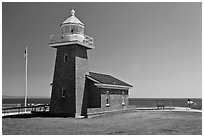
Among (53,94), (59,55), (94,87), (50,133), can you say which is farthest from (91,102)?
(50,133)

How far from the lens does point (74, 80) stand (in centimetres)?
2342

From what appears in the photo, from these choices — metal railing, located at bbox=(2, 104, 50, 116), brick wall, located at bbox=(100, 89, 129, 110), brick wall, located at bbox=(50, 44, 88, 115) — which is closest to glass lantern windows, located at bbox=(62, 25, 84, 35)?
brick wall, located at bbox=(50, 44, 88, 115)

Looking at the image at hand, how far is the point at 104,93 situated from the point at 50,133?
11.6 metres

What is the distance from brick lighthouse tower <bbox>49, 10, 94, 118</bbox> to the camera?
23484 mm

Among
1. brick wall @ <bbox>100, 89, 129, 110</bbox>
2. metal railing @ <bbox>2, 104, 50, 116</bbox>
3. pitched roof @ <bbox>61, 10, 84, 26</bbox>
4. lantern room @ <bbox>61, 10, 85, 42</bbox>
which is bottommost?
metal railing @ <bbox>2, 104, 50, 116</bbox>

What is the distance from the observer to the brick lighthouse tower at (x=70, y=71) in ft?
77.0

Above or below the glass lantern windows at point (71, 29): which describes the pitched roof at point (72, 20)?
above

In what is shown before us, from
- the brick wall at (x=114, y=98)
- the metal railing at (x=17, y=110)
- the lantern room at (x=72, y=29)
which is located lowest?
the metal railing at (x=17, y=110)

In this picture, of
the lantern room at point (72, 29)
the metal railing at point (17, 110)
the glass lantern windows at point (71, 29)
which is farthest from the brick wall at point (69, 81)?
the metal railing at point (17, 110)

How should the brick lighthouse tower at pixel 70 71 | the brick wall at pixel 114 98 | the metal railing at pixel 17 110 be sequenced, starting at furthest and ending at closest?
the brick wall at pixel 114 98 → the metal railing at pixel 17 110 → the brick lighthouse tower at pixel 70 71

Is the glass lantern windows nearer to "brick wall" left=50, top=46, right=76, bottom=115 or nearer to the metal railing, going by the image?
"brick wall" left=50, top=46, right=76, bottom=115

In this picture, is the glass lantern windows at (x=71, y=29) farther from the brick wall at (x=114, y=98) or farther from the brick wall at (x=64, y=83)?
the brick wall at (x=114, y=98)

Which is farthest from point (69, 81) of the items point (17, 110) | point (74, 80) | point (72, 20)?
point (17, 110)

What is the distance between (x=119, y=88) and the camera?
28.4 m
